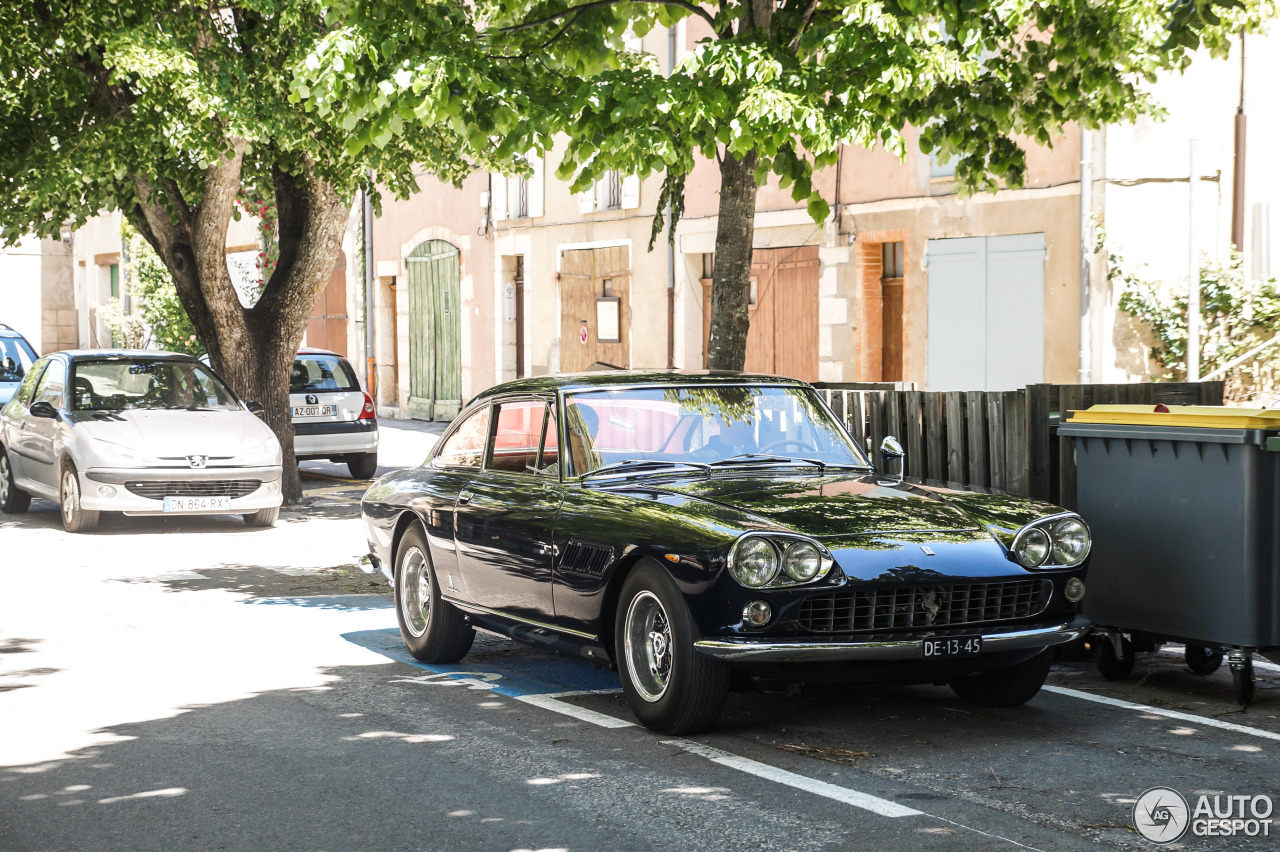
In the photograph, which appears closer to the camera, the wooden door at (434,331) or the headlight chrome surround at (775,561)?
the headlight chrome surround at (775,561)

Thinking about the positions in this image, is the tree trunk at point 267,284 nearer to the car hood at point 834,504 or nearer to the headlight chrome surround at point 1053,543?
the car hood at point 834,504

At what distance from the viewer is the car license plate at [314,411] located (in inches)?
736

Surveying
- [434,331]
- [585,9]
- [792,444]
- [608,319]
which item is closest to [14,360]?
[608,319]

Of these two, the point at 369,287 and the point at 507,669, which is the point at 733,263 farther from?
the point at 369,287

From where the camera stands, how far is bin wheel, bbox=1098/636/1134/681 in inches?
302

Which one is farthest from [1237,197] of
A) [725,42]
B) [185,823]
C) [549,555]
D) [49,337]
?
[49,337]

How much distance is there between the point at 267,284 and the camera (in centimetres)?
1644

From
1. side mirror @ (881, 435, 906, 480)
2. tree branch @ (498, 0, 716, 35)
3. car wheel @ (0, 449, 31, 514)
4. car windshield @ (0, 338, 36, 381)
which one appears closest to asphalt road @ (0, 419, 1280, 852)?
side mirror @ (881, 435, 906, 480)

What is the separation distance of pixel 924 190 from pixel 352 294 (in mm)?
18090

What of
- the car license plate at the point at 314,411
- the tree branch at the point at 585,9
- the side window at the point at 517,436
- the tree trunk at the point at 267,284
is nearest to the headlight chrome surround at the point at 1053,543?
the side window at the point at 517,436

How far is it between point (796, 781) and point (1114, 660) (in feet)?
8.93

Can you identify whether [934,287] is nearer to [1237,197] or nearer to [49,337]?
[1237,197]

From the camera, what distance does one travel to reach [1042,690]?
7488mm

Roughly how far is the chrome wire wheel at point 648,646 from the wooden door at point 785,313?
51.2 feet
